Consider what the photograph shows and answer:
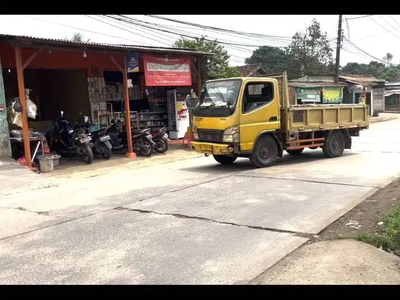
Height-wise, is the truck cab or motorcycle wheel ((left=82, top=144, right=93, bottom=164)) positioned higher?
the truck cab

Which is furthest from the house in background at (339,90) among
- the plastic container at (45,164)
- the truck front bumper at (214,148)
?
the plastic container at (45,164)

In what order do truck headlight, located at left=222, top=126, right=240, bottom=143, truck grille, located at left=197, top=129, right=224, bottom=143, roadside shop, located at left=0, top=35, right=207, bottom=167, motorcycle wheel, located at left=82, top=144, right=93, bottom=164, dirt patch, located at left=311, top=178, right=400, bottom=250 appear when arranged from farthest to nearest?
roadside shop, located at left=0, top=35, right=207, bottom=167
motorcycle wheel, located at left=82, top=144, right=93, bottom=164
truck grille, located at left=197, top=129, right=224, bottom=143
truck headlight, located at left=222, top=126, right=240, bottom=143
dirt patch, located at left=311, top=178, right=400, bottom=250

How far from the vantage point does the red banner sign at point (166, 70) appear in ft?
47.2

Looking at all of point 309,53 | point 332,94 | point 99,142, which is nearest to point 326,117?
point 99,142

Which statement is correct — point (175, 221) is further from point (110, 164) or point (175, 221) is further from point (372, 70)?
point (372, 70)

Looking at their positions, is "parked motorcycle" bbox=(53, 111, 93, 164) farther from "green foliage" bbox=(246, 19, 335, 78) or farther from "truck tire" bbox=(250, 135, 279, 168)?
"green foliage" bbox=(246, 19, 335, 78)

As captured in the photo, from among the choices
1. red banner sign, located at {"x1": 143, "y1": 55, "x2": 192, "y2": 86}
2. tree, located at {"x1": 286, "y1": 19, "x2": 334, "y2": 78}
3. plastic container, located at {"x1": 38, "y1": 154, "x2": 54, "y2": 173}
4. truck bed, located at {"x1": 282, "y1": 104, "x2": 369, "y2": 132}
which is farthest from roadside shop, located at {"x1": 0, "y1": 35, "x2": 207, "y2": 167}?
tree, located at {"x1": 286, "y1": 19, "x2": 334, "y2": 78}

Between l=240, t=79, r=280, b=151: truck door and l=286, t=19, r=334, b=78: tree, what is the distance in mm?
36150

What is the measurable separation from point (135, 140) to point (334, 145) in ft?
21.0

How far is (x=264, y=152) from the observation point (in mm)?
10773

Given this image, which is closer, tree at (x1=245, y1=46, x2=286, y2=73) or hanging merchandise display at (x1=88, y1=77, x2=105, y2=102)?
hanging merchandise display at (x1=88, y1=77, x2=105, y2=102)

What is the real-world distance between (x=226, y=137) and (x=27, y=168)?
210 inches

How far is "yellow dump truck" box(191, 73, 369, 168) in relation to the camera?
1015 centimetres
